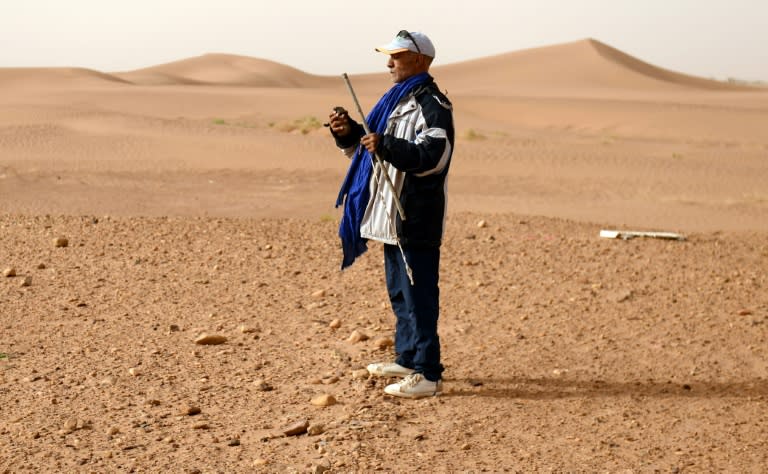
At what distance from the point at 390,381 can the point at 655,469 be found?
1787 mm

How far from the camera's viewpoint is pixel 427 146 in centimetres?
538

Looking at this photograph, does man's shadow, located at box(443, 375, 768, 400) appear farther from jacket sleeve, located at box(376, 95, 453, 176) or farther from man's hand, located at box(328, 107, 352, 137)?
man's hand, located at box(328, 107, 352, 137)

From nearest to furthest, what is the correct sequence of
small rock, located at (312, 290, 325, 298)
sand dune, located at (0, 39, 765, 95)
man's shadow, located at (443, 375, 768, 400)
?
man's shadow, located at (443, 375, 768, 400)
small rock, located at (312, 290, 325, 298)
sand dune, located at (0, 39, 765, 95)

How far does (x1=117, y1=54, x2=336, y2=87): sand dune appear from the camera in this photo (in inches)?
3703

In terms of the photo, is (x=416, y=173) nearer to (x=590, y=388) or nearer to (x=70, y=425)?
(x=590, y=388)

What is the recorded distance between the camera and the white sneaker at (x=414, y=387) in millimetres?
5973

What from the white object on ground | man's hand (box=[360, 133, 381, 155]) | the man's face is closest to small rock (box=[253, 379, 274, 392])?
man's hand (box=[360, 133, 381, 155])

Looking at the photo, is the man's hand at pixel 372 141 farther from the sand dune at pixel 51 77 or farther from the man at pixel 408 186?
the sand dune at pixel 51 77

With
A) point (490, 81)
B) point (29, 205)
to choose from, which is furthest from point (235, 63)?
point (29, 205)

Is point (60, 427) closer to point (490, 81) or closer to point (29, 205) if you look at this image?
point (29, 205)

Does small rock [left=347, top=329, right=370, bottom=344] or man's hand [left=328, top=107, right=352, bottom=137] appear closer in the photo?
man's hand [left=328, top=107, right=352, bottom=137]

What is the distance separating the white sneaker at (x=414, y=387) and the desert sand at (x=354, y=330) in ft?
0.18

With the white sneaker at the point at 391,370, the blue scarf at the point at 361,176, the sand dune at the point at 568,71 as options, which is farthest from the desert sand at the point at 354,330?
the sand dune at the point at 568,71

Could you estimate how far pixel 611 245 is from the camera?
34.9 feet
